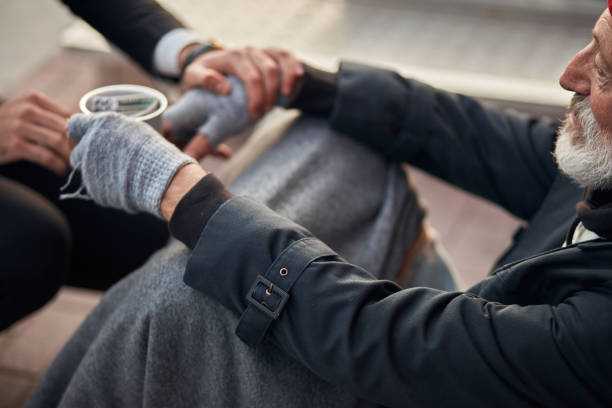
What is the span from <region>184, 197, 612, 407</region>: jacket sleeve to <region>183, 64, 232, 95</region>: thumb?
1.16ft

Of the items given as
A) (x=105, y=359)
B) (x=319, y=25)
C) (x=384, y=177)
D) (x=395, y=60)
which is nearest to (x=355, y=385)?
(x=105, y=359)

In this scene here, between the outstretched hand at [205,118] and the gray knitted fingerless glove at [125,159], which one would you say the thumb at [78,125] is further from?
the outstretched hand at [205,118]

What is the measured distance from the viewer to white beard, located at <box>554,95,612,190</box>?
2.58ft

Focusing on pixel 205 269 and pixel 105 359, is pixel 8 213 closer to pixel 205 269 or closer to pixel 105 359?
pixel 105 359

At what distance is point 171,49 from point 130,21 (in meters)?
0.11

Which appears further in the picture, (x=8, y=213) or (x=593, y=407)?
(x=8, y=213)

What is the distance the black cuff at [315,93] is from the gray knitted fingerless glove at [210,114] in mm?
32

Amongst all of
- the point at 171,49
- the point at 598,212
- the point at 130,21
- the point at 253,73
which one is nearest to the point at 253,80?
the point at 253,73

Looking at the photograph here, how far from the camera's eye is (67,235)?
1213 mm

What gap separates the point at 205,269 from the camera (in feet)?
2.57

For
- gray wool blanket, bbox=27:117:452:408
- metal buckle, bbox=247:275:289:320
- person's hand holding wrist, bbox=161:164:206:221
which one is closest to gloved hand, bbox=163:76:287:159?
gray wool blanket, bbox=27:117:452:408

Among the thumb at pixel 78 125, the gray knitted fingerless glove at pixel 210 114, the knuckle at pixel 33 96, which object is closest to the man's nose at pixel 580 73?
the gray knitted fingerless glove at pixel 210 114

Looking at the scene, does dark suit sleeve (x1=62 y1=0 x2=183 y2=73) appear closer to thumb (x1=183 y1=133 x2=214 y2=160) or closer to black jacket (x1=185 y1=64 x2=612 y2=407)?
thumb (x1=183 y1=133 x2=214 y2=160)

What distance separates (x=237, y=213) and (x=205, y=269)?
81 millimetres
